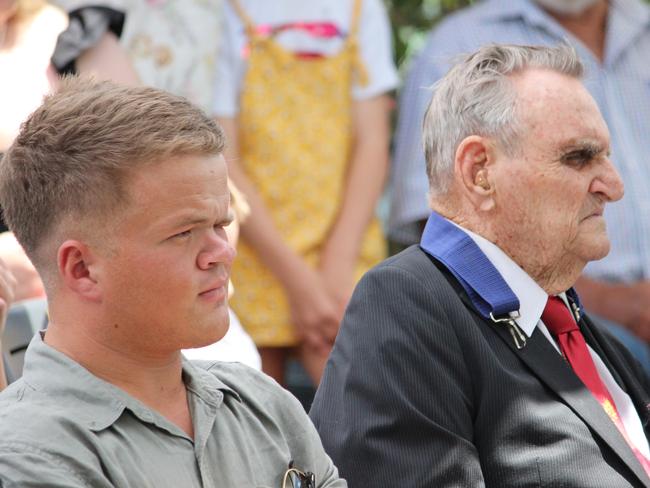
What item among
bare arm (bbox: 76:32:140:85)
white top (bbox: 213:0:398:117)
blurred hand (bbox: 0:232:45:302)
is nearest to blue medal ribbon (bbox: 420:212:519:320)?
blurred hand (bbox: 0:232:45:302)

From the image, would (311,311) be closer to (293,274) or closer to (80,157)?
(293,274)

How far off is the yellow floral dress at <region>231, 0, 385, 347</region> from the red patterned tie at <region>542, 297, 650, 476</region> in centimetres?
149

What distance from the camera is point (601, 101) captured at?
4.89m

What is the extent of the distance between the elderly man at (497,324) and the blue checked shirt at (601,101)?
1585 mm

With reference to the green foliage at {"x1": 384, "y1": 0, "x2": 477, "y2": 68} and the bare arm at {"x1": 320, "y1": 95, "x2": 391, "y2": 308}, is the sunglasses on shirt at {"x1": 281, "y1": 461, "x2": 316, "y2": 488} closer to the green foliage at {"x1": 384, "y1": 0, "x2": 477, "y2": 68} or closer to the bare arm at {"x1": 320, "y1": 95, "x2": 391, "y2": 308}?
the bare arm at {"x1": 320, "y1": 95, "x2": 391, "y2": 308}

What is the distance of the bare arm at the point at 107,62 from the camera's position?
3.74m

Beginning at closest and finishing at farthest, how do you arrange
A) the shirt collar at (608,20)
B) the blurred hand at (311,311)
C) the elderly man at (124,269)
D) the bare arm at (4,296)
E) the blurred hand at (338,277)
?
1. the elderly man at (124,269)
2. the bare arm at (4,296)
3. the blurred hand at (311,311)
4. the blurred hand at (338,277)
5. the shirt collar at (608,20)

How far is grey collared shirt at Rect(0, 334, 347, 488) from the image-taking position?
1902 mm

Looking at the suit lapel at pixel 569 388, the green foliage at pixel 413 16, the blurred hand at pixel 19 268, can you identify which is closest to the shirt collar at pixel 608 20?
the green foliage at pixel 413 16

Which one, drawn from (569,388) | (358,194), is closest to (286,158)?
(358,194)

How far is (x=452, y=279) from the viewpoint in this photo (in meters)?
2.83

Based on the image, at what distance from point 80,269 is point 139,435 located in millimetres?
285

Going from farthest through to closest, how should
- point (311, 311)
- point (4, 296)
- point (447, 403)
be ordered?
A: point (311, 311) < point (447, 403) < point (4, 296)

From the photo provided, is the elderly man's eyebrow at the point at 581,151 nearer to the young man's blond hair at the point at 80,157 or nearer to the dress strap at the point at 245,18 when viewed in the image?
the young man's blond hair at the point at 80,157
